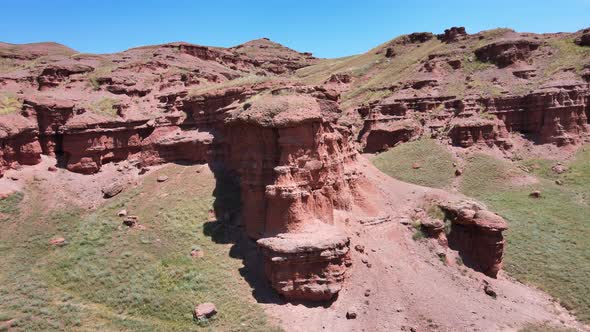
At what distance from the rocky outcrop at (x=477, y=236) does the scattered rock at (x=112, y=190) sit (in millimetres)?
22277

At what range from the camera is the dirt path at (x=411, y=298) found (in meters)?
18.2

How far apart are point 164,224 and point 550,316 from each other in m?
22.1

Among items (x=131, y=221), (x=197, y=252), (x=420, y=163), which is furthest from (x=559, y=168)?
(x=131, y=221)

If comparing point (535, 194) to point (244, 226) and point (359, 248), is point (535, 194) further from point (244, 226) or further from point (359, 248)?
point (244, 226)

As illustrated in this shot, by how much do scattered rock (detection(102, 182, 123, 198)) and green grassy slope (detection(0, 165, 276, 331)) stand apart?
0.65 metres

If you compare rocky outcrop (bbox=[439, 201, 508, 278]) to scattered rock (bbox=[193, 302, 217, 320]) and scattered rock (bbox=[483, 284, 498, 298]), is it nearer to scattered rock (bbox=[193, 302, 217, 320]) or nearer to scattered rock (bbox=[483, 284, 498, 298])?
scattered rock (bbox=[483, 284, 498, 298])

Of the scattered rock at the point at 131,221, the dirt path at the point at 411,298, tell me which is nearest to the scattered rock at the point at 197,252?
the scattered rock at the point at 131,221

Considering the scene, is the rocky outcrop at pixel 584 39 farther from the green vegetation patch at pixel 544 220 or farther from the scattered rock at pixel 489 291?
the scattered rock at pixel 489 291

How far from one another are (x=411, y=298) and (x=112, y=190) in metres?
20.5

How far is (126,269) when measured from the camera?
2055 cm

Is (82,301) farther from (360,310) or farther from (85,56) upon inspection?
(85,56)

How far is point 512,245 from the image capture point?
28.6 m

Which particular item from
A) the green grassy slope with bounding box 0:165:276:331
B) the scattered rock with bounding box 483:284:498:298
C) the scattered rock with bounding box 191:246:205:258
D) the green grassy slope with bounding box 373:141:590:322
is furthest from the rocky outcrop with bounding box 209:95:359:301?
the green grassy slope with bounding box 373:141:590:322

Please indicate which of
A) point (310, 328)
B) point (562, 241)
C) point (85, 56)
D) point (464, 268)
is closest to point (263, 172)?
point (310, 328)
